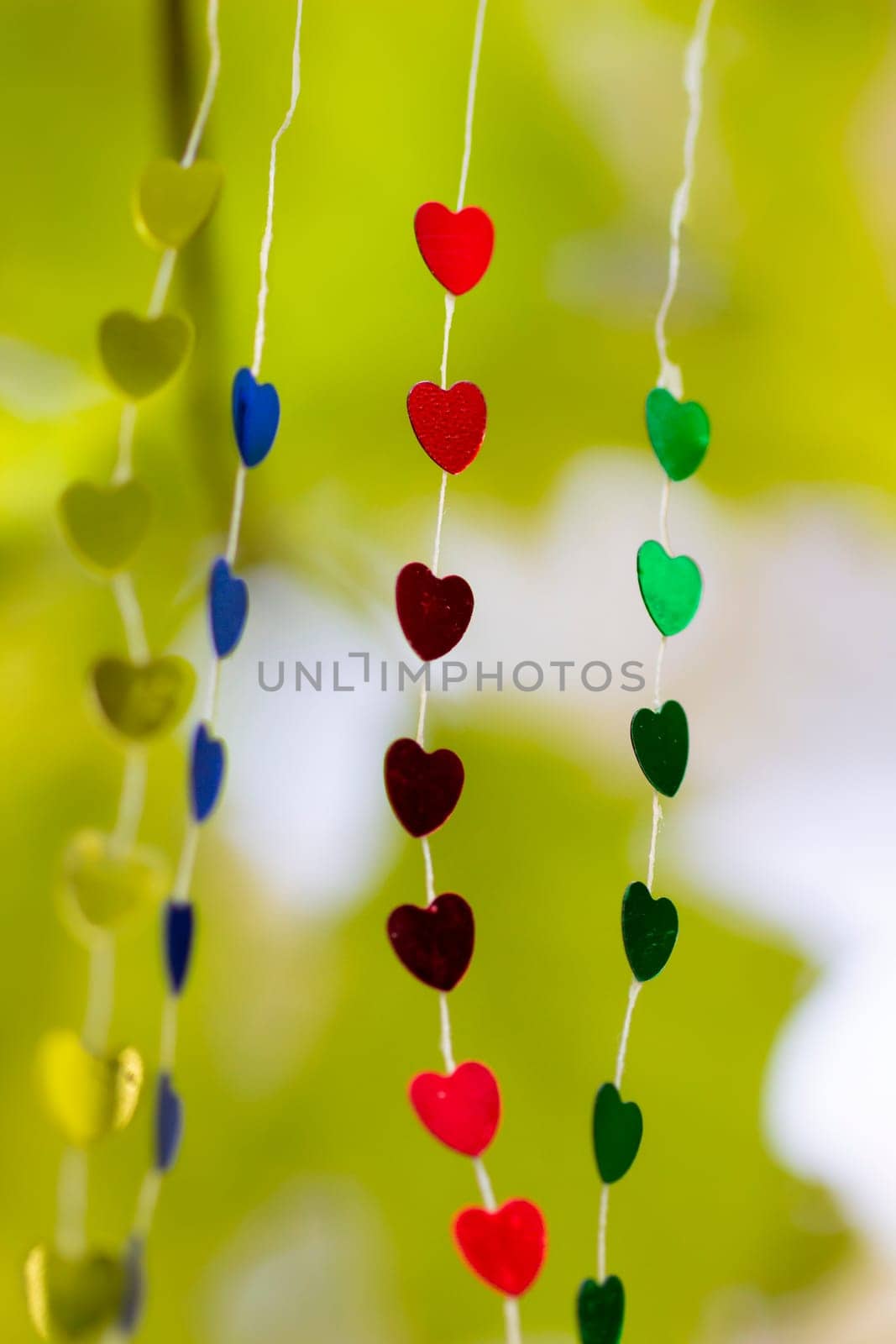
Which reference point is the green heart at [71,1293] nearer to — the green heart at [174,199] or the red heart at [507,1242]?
the red heart at [507,1242]

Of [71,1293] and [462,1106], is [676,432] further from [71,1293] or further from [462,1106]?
[71,1293]

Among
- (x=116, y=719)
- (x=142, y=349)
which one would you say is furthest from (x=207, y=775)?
(x=142, y=349)

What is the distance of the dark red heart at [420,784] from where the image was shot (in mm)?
371

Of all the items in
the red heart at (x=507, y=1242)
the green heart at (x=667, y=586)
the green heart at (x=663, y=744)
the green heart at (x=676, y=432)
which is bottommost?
the red heart at (x=507, y=1242)

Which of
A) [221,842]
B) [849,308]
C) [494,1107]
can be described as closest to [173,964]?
[494,1107]

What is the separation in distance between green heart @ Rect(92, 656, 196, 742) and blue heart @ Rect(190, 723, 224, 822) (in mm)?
27

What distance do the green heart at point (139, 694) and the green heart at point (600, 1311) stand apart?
0.76 ft

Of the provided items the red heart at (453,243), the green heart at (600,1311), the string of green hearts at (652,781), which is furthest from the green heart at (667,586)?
the green heart at (600,1311)

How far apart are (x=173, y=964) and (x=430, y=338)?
432 mm

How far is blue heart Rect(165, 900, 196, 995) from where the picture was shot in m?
0.40

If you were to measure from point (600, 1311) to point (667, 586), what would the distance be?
247 mm

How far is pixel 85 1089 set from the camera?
13.7 inches

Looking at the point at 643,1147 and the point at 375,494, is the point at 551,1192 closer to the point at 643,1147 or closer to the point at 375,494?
the point at 643,1147

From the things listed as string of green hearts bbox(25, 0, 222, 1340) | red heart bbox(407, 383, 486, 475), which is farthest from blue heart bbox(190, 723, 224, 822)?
red heart bbox(407, 383, 486, 475)
